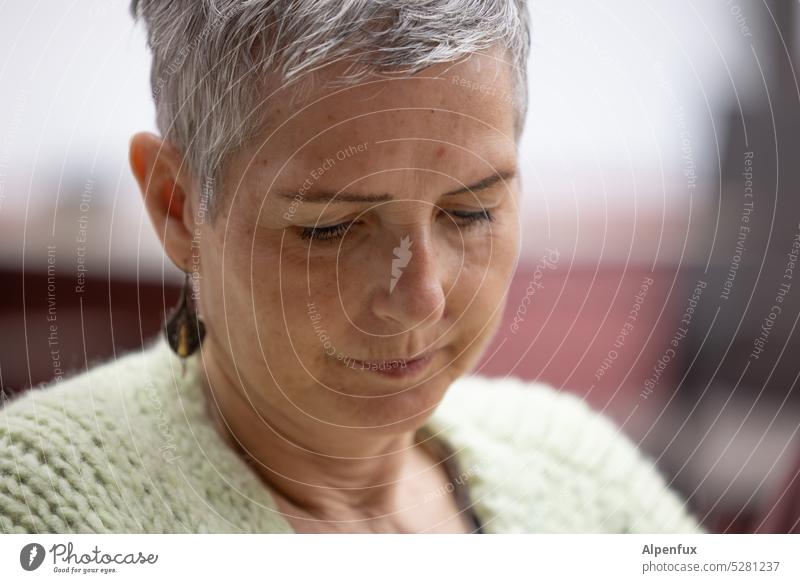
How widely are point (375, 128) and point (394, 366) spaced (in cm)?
13

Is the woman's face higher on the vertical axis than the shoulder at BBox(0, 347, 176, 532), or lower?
higher

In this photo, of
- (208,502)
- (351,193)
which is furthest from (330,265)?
(208,502)

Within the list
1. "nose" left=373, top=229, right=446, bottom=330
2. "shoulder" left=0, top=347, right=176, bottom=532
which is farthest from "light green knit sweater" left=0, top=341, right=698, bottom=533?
"nose" left=373, top=229, right=446, bottom=330

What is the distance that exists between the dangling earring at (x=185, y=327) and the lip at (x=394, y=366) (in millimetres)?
95

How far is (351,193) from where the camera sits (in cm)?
38

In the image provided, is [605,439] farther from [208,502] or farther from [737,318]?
[208,502]

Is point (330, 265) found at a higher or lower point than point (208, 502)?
higher

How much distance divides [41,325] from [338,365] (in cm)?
18

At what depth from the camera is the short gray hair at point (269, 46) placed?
1.16 ft

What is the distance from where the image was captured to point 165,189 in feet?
1.31

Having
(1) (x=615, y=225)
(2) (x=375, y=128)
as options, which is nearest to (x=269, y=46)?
(2) (x=375, y=128)

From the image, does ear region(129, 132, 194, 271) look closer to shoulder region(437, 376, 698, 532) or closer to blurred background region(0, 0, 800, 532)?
blurred background region(0, 0, 800, 532)

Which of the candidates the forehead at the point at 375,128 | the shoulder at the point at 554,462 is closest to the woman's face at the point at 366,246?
the forehead at the point at 375,128

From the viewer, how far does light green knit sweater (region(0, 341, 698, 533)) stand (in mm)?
392
